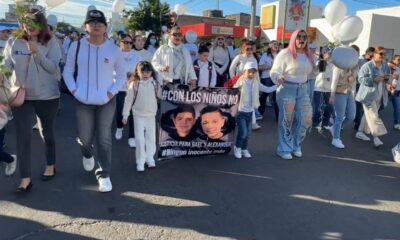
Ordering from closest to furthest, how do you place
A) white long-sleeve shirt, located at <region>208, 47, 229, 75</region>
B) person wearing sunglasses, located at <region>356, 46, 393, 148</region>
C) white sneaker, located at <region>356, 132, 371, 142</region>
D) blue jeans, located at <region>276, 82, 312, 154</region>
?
blue jeans, located at <region>276, 82, 312, 154</region> → person wearing sunglasses, located at <region>356, 46, 393, 148</region> → white sneaker, located at <region>356, 132, 371, 142</region> → white long-sleeve shirt, located at <region>208, 47, 229, 75</region>

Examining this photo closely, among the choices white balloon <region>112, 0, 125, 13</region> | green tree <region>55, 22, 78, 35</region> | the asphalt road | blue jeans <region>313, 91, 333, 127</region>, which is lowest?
the asphalt road

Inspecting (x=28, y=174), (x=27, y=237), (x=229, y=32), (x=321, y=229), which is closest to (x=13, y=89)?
(x=28, y=174)

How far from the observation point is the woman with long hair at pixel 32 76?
4.13 meters

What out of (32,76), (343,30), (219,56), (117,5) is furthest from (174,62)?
(117,5)

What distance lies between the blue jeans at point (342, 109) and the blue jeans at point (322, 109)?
103 cm

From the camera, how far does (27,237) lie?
3531mm

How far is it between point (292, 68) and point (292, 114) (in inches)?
29.5

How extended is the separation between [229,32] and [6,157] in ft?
133

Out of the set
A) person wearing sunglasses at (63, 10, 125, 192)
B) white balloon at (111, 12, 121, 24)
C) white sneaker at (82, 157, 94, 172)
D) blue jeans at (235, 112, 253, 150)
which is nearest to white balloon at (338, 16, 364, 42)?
blue jeans at (235, 112, 253, 150)

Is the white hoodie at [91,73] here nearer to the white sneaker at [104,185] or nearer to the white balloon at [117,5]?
the white sneaker at [104,185]

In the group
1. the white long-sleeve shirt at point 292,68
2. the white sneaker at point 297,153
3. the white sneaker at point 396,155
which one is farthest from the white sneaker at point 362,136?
the white long-sleeve shirt at point 292,68

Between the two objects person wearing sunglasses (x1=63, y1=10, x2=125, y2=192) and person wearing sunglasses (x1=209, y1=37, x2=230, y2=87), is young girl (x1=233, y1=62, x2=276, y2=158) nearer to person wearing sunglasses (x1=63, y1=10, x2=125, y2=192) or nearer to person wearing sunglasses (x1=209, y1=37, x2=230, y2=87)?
person wearing sunglasses (x1=63, y1=10, x2=125, y2=192)

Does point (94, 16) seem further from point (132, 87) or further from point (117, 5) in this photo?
point (117, 5)

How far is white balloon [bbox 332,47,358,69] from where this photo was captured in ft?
22.5
